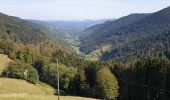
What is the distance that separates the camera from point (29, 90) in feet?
429

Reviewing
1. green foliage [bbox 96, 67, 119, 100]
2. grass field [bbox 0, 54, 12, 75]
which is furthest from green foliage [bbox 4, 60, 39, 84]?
green foliage [bbox 96, 67, 119, 100]

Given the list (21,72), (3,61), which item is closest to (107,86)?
(21,72)

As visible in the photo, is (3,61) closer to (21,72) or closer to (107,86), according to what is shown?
(21,72)

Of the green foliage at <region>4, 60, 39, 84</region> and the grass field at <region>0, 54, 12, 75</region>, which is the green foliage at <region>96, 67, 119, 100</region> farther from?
the grass field at <region>0, 54, 12, 75</region>

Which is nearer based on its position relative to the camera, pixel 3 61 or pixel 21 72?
pixel 21 72

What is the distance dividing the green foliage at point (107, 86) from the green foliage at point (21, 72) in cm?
3883

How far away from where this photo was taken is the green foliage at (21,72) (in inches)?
6255

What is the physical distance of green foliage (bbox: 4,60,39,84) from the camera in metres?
159

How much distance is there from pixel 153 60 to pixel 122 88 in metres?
17.9

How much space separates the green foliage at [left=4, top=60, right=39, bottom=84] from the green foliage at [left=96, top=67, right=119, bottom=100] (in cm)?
3883

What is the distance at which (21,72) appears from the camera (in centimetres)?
16462

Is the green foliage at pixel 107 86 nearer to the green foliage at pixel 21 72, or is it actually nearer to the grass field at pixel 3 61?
the green foliage at pixel 21 72

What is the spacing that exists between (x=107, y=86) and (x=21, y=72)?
173 ft

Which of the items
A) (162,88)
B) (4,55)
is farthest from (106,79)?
(4,55)
